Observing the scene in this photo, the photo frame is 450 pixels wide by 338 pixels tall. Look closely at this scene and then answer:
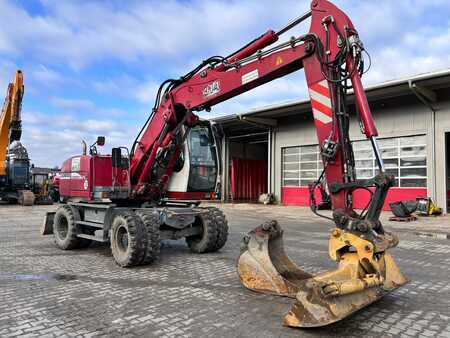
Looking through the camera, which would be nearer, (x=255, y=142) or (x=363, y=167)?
(x=363, y=167)

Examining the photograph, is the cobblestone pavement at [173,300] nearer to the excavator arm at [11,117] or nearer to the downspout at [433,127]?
the downspout at [433,127]

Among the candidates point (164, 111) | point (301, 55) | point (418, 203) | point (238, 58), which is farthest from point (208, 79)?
point (418, 203)

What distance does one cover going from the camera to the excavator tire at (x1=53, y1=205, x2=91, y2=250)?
27.6 ft

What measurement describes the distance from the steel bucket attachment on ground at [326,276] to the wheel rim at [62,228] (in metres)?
4.98

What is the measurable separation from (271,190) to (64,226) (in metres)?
16.3

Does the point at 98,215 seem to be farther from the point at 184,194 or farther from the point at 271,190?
the point at 271,190

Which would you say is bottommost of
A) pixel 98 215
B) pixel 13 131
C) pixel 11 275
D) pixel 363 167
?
pixel 11 275

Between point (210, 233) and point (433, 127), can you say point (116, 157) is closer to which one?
point (210, 233)

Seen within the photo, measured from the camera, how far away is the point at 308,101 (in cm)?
1998

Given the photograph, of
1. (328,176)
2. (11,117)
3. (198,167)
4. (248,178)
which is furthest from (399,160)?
(11,117)

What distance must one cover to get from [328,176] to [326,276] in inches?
53.5

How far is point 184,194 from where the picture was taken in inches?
321

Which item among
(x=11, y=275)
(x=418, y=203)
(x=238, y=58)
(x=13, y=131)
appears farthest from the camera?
(x=13, y=131)

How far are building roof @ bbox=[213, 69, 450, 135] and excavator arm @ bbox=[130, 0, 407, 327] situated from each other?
8.20 meters
